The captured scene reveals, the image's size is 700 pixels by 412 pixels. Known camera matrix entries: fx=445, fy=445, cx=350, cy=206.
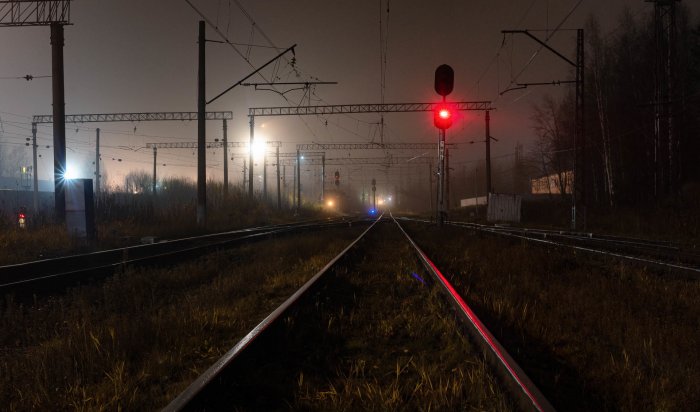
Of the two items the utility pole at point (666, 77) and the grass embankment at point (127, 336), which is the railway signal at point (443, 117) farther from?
the utility pole at point (666, 77)

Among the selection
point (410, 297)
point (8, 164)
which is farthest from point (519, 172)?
point (8, 164)

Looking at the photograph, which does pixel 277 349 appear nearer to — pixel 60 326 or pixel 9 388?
pixel 9 388

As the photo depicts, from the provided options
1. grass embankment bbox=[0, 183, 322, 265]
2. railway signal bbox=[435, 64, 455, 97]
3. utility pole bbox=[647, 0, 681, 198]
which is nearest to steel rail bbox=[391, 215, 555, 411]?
grass embankment bbox=[0, 183, 322, 265]

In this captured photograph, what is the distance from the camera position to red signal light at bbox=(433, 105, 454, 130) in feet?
57.0

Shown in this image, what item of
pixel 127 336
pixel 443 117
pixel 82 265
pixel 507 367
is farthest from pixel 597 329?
pixel 443 117

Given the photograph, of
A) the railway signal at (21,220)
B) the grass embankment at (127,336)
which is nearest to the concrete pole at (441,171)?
the grass embankment at (127,336)

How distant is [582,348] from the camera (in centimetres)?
409

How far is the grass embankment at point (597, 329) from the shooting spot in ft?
10.2

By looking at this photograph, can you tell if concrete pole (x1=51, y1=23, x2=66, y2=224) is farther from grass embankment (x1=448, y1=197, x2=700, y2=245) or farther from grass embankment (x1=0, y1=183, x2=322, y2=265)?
grass embankment (x1=448, y1=197, x2=700, y2=245)

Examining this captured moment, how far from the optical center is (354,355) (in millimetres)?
4059

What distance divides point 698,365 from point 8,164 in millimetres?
164771

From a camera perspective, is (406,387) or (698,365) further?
(698,365)

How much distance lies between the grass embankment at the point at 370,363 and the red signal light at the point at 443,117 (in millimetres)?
12070

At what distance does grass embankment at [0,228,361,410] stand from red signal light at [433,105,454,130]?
10421 mm
